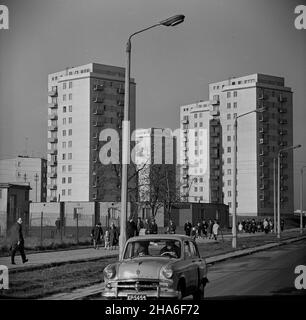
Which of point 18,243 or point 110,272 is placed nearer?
point 110,272

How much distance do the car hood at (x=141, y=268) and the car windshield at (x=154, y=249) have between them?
0.41 metres

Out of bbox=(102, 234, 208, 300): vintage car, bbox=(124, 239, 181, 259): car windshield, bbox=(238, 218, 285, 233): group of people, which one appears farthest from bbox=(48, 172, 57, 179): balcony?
bbox=(124, 239, 181, 259): car windshield

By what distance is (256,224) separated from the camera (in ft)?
205

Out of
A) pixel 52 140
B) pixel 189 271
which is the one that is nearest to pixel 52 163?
pixel 52 140

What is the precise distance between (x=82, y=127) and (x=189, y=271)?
32989 mm

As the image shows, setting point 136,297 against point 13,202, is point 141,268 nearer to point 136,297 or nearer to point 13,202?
point 136,297

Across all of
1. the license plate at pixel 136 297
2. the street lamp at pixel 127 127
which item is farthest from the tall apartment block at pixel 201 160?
the license plate at pixel 136 297

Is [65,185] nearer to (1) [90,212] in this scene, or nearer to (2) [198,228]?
(1) [90,212]

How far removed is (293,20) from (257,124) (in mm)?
18899

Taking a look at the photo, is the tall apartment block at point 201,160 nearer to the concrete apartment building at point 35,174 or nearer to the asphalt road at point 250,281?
the concrete apartment building at point 35,174

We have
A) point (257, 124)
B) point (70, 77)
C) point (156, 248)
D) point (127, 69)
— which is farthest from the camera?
point (70, 77)

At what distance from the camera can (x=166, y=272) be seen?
381 inches

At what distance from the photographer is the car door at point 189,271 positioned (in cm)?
1041
